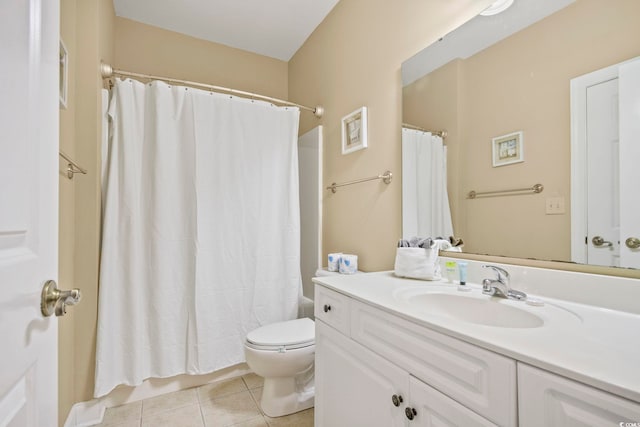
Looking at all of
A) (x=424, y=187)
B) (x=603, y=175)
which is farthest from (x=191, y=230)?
(x=603, y=175)

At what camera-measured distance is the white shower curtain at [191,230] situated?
1701mm

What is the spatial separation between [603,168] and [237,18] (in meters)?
2.37

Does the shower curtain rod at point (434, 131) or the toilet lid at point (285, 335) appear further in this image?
the toilet lid at point (285, 335)

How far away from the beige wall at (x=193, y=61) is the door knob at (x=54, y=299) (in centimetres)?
214

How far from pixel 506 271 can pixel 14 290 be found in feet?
4.23

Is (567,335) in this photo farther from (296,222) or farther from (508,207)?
(296,222)

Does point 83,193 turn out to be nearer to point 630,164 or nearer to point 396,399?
point 396,399

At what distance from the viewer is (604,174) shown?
0.87 metres

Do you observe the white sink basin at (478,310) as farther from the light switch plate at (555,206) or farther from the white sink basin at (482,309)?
the light switch plate at (555,206)

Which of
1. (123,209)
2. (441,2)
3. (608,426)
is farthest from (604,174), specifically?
(123,209)

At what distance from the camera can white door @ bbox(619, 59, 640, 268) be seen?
0.81 meters

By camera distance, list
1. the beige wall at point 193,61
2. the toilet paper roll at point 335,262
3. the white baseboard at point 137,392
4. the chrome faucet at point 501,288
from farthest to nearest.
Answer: the beige wall at point 193,61 < the toilet paper roll at point 335,262 < the white baseboard at point 137,392 < the chrome faucet at point 501,288

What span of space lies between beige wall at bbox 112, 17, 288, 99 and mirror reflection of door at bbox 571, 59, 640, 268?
2.36 meters

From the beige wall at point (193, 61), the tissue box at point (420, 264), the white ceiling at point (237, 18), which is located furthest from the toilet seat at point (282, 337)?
the white ceiling at point (237, 18)
